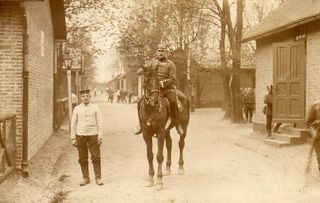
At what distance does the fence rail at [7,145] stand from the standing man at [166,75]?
8.69 feet

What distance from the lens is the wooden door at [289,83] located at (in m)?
17.5

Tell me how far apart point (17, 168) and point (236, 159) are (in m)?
5.70

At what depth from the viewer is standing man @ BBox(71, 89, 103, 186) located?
971cm

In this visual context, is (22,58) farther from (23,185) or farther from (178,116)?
(178,116)

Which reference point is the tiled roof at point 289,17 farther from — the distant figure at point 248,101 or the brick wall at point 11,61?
the brick wall at point 11,61

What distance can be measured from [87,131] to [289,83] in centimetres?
1004

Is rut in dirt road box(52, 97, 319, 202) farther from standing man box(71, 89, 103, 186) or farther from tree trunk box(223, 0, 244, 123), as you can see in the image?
tree trunk box(223, 0, 244, 123)

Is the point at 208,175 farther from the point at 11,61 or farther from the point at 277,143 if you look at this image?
the point at 277,143

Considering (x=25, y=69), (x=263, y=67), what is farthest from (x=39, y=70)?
(x=263, y=67)

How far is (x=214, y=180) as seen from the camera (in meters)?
10.1

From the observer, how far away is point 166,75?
9992 mm

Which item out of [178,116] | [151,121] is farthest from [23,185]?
[178,116]

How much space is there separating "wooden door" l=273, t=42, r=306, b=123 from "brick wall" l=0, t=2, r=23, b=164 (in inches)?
380

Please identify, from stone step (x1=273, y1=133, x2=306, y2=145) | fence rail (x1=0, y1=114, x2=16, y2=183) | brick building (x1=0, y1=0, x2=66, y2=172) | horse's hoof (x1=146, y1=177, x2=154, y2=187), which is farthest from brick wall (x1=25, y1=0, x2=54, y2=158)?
stone step (x1=273, y1=133, x2=306, y2=145)
